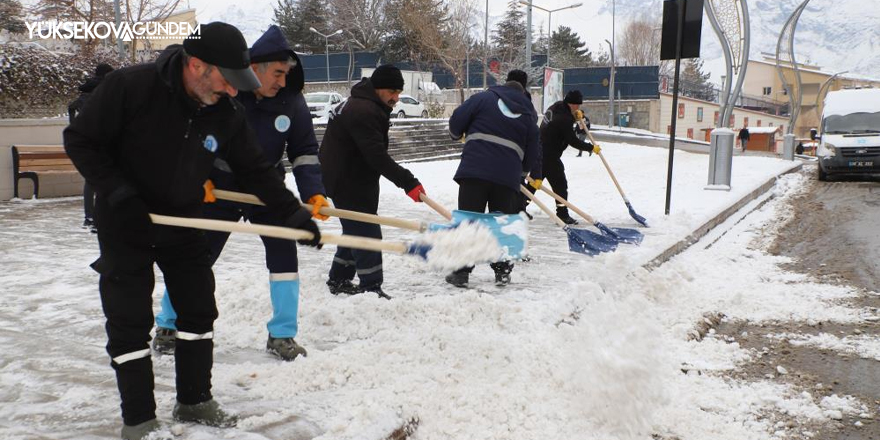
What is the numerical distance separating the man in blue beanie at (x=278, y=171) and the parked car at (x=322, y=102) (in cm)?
2382

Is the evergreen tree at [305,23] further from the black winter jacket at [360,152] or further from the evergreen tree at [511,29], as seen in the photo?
the black winter jacket at [360,152]

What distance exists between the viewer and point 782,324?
5.00 metres

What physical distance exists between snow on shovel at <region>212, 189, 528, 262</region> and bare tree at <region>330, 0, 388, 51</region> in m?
51.2

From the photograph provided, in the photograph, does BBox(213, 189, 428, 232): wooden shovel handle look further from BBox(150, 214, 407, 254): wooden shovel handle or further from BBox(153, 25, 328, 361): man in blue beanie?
BBox(150, 214, 407, 254): wooden shovel handle

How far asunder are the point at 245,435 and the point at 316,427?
0.28 metres

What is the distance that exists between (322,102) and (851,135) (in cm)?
1965

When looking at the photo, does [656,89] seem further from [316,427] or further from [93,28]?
[316,427]

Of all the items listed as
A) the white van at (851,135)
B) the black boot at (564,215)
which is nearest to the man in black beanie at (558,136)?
the black boot at (564,215)

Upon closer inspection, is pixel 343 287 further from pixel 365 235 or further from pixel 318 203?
pixel 318 203

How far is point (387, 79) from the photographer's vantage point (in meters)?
4.96

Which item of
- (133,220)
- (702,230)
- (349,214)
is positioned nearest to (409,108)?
(702,230)

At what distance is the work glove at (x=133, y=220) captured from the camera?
260cm

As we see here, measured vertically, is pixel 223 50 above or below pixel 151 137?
above

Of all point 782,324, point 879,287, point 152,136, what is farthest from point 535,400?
point 879,287
